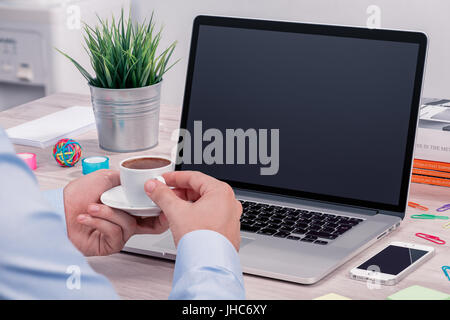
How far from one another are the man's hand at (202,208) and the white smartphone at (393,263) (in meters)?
0.21

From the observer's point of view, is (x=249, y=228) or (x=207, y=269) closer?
(x=207, y=269)

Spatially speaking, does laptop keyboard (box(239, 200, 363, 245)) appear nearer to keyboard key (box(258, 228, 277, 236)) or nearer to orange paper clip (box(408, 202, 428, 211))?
keyboard key (box(258, 228, 277, 236))

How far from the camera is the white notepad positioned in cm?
153

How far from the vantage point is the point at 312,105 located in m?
1.17

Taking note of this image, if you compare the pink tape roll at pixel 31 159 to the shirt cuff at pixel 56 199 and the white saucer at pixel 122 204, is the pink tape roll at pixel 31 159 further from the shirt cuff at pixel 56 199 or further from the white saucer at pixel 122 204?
the white saucer at pixel 122 204

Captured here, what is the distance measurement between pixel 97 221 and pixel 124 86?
0.50 metres

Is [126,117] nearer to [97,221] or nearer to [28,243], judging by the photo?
[97,221]

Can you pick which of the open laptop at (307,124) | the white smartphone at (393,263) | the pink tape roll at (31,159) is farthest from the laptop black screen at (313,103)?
the pink tape roll at (31,159)

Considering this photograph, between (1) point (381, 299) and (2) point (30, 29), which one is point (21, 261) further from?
(2) point (30, 29)

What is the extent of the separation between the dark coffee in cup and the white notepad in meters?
0.58

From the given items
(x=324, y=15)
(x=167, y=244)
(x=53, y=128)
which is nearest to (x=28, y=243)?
(x=167, y=244)

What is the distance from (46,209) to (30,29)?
2094mm

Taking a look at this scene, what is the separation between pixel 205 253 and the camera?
770 mm
